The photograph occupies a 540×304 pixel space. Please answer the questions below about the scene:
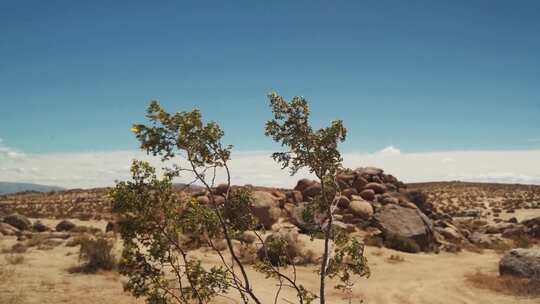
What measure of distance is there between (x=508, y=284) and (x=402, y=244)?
9.89m

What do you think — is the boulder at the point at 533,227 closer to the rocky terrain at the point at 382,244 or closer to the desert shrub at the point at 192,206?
the rocky terrain at the point at 382,244

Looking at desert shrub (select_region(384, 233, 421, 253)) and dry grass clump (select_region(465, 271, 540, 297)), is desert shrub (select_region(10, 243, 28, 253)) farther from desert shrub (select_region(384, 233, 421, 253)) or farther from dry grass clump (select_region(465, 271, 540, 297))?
dry grass clump (select_region(465, 271, 540, 297))

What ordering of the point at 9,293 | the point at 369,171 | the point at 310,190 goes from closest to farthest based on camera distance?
the point at 9,293, the point at 310,190, the point at 369,171

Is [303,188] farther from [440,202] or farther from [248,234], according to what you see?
[440,202]

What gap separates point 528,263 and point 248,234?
13.7m

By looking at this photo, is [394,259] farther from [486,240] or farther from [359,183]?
[359,183]

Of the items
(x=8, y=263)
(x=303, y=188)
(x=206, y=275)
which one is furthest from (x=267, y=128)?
(x=303, y=188)

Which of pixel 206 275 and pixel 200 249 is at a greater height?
pixel 206 275

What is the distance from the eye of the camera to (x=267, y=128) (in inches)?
290

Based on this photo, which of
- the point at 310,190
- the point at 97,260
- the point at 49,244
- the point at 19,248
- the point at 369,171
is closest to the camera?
the point at 97,260

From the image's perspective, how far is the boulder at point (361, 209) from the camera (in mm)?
32062

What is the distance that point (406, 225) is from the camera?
26.9 metres

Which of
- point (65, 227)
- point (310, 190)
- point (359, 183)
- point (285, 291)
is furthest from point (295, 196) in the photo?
point (285, 291)

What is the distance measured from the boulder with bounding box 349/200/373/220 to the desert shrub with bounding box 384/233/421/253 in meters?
6.13
